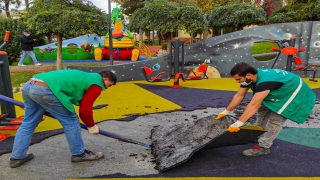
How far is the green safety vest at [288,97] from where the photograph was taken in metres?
2.75

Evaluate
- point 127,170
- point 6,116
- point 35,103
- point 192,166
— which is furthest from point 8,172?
point 192,166

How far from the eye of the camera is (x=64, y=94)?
252 centimetres

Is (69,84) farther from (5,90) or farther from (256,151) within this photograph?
(256,151)

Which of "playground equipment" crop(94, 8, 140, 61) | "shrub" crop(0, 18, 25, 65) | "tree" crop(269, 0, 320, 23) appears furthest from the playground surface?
"tree" crop(269, 0, 320, 23)

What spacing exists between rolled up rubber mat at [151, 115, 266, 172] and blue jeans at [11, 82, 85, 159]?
902 mm

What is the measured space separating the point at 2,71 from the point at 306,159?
160 inches

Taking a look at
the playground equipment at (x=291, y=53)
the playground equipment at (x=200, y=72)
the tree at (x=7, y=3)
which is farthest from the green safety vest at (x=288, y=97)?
the tree at (x=7, y=3)

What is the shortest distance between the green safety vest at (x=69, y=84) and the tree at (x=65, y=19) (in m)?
5.63

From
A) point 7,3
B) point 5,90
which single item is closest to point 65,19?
point 5,90

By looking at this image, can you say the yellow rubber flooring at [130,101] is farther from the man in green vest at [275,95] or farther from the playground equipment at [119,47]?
the playground equipment at [119,47]

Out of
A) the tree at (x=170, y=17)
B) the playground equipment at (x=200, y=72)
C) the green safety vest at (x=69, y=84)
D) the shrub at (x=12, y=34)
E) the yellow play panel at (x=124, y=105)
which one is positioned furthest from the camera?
the shrub at (x=12, y=34)

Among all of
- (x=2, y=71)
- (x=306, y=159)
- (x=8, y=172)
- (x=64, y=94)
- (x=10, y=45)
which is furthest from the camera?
(x=10, y=45)

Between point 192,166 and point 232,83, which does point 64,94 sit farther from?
point 232,83

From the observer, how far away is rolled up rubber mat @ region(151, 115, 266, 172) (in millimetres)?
2734
